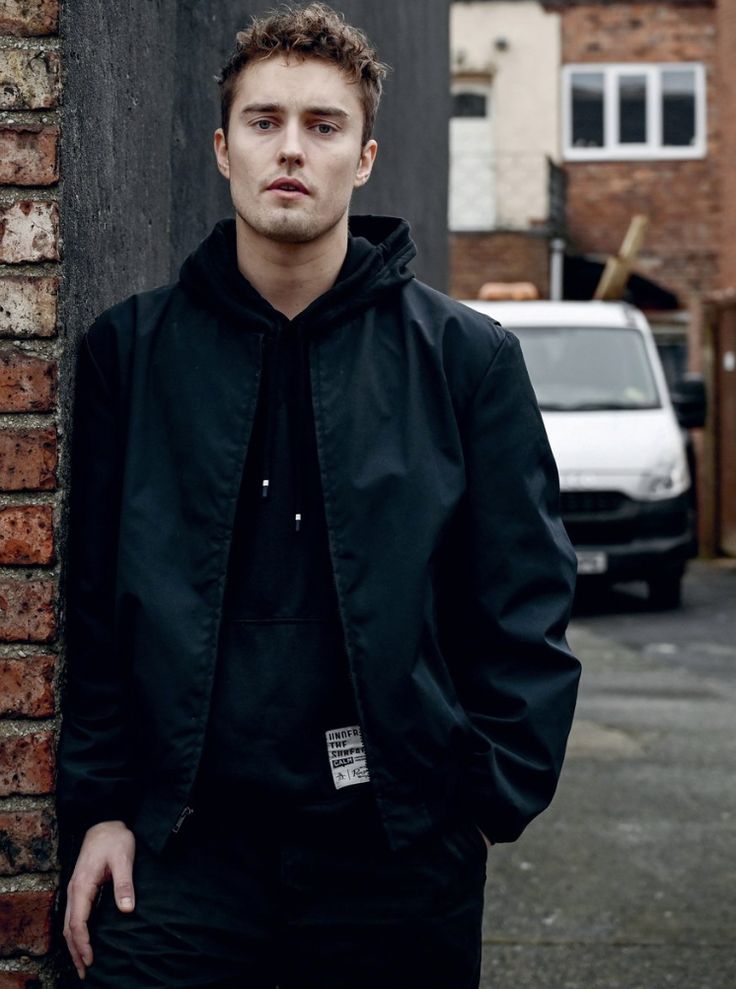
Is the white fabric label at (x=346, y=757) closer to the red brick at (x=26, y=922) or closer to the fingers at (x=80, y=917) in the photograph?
the fingers at (x=80, y=917)

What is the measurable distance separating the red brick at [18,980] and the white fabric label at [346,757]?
0.62 m

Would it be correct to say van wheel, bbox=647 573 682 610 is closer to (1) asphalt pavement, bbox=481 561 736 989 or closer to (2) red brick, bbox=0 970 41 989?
(1) asphalt pavement, bbox=481 561 736 989

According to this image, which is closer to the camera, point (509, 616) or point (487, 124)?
point (509, 616)

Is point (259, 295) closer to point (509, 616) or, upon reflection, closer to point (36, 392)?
point (36, 392)

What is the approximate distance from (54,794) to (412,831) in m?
0.57

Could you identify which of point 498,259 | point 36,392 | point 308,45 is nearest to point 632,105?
point 498,259

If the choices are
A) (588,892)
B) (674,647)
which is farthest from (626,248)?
(588,892)

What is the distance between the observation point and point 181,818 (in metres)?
2.33

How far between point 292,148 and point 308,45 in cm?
17

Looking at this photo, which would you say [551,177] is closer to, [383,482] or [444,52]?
[444,52]

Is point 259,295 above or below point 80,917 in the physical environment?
above

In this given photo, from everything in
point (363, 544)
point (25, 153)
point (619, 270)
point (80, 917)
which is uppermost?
point (619, 270)

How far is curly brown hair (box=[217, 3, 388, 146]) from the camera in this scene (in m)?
2.49

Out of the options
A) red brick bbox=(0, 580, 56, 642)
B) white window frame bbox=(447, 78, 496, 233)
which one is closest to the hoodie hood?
red brick bbox=(0, 580, 56, 642)
